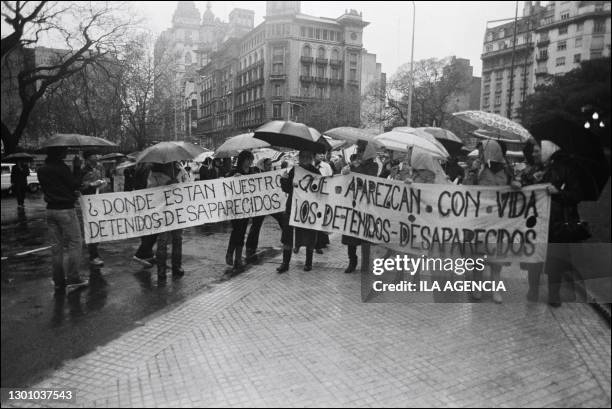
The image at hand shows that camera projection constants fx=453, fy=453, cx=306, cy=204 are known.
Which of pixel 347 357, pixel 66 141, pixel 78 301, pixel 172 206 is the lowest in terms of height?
pixel 78 301

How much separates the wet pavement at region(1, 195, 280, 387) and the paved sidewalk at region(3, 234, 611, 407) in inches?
12.8

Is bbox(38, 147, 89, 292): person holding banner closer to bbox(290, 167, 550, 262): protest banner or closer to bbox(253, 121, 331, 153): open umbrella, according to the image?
bbox(253, 121, 331, 153): open umbrella

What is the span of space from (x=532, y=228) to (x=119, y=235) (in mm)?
6400

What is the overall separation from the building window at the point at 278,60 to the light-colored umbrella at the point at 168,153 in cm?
Result: 7396

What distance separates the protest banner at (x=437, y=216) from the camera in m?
5.90

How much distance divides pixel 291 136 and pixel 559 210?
412 centimetres

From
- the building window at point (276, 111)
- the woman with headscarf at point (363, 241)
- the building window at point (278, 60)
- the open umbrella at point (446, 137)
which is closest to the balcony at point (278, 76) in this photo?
the building window at point (278, 60)

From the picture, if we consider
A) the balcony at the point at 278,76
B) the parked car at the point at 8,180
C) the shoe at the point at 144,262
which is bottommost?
the shoe at the point at 144,262

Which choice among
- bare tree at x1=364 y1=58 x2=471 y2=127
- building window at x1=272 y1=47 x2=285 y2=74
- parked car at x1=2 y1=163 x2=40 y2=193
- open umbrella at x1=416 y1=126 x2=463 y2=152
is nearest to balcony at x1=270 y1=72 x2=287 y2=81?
building window at x1=272 y1=47 x2=285 y2=74

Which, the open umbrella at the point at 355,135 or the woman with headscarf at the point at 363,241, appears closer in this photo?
the woman with headscarf at the point at 363,241

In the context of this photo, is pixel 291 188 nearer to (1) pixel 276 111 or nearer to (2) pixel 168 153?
(2) pixel 168 153

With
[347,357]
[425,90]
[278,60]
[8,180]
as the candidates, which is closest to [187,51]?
[278,60]

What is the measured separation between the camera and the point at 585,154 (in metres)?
5.64

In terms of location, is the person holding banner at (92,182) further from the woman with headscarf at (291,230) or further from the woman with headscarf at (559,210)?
the woman with headscarf at (559,210)
